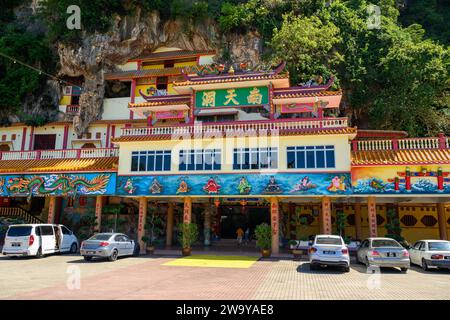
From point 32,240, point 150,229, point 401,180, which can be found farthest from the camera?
point 150,229

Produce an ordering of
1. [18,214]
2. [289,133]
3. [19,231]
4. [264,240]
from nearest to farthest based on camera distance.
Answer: [19,231]
[264,240]
[289,133]
[18,214]

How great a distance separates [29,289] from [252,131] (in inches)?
618

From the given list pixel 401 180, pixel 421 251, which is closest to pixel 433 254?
pixel 421 251

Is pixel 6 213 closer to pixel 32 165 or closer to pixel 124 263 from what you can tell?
pixel 32 165

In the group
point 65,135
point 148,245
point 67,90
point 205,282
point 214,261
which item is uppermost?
point 67,90

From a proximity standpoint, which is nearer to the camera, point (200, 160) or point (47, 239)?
point (47, 239)

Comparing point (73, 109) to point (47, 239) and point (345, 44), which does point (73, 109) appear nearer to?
point (47, 239)

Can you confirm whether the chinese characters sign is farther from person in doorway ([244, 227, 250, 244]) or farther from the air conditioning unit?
the air conditioning unit

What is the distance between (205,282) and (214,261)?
677cm

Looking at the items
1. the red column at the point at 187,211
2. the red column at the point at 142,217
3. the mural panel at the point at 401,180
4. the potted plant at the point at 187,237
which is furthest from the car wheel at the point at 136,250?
the mural panel at the point at 401,180

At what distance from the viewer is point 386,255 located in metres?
15.2

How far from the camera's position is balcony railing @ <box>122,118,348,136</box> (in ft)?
72.9

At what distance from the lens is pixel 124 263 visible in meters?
17.7

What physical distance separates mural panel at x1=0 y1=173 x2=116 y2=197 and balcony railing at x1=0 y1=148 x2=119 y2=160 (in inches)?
89.8
